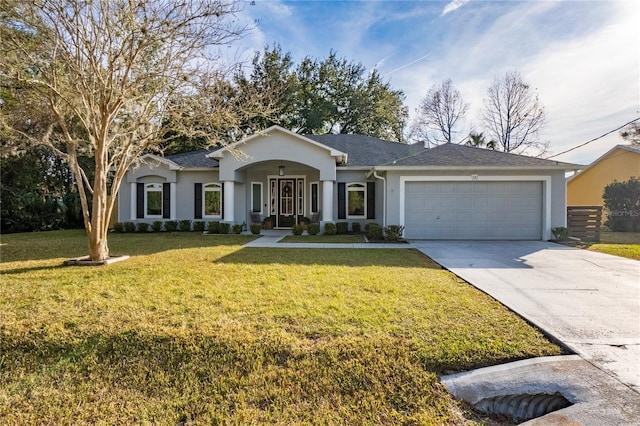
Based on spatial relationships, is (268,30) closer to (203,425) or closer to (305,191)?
(305,191)

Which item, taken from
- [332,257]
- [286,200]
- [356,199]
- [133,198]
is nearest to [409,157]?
[356,199]

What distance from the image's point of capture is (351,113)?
2762cm

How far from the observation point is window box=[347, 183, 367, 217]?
50.5ft

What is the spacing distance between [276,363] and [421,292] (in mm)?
2934

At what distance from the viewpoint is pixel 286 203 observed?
17062mm

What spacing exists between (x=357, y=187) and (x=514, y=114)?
76.8 feet

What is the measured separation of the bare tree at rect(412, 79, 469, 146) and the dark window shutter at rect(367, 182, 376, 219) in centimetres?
1878

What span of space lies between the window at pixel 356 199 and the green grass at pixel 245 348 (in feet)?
30.4

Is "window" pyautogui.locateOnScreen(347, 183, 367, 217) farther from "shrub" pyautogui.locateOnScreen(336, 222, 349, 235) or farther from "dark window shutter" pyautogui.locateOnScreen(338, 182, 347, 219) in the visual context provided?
"shrub" pyautogui.locateOnScreen(336, 222, 349, 235)

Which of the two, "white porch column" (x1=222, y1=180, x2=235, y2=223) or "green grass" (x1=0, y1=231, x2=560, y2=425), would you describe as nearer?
"green grass" (x1=0, y1=231, x2=560, y2=425)

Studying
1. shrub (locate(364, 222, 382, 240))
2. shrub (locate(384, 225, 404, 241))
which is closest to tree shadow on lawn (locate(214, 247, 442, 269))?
shrub (locate(384, 225, 404, 241))

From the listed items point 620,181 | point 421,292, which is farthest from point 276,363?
point 620,181

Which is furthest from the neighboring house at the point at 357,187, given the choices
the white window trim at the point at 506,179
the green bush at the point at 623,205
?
the green bush at the point at 623,205

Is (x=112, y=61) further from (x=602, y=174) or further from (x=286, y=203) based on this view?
(x=602, y=174)
